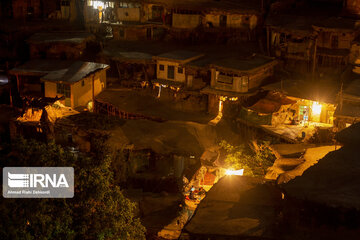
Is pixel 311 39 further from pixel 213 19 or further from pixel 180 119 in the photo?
pixel 180 119

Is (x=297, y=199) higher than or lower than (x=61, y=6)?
lower

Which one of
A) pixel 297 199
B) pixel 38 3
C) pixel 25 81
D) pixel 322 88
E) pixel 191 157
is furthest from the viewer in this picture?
pixel 38 3

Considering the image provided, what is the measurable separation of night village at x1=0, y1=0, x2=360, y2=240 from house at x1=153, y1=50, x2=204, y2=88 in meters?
0.08

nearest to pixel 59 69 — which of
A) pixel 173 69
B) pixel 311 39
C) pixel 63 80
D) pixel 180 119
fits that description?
pixel 63 80

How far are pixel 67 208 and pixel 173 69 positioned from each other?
21.2 meters

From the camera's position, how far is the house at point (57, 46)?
120 ft

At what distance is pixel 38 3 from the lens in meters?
43.2

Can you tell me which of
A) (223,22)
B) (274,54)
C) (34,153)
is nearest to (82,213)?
(34,153)

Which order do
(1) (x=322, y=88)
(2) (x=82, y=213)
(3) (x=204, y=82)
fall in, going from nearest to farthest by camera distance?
(2) (x=82, y=213) → (1) (x=322, y=88) → (3) (x=204, y=82)

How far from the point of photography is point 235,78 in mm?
31234

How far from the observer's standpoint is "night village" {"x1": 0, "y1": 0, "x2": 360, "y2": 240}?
13.5m

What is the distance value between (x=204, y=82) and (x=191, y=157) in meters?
7.37

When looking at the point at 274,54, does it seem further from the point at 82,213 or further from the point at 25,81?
the point at 82,213

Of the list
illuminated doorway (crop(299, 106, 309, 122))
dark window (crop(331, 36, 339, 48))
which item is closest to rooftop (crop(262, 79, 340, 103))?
illuminated doorway (crop(299, 106, 309, 122))
